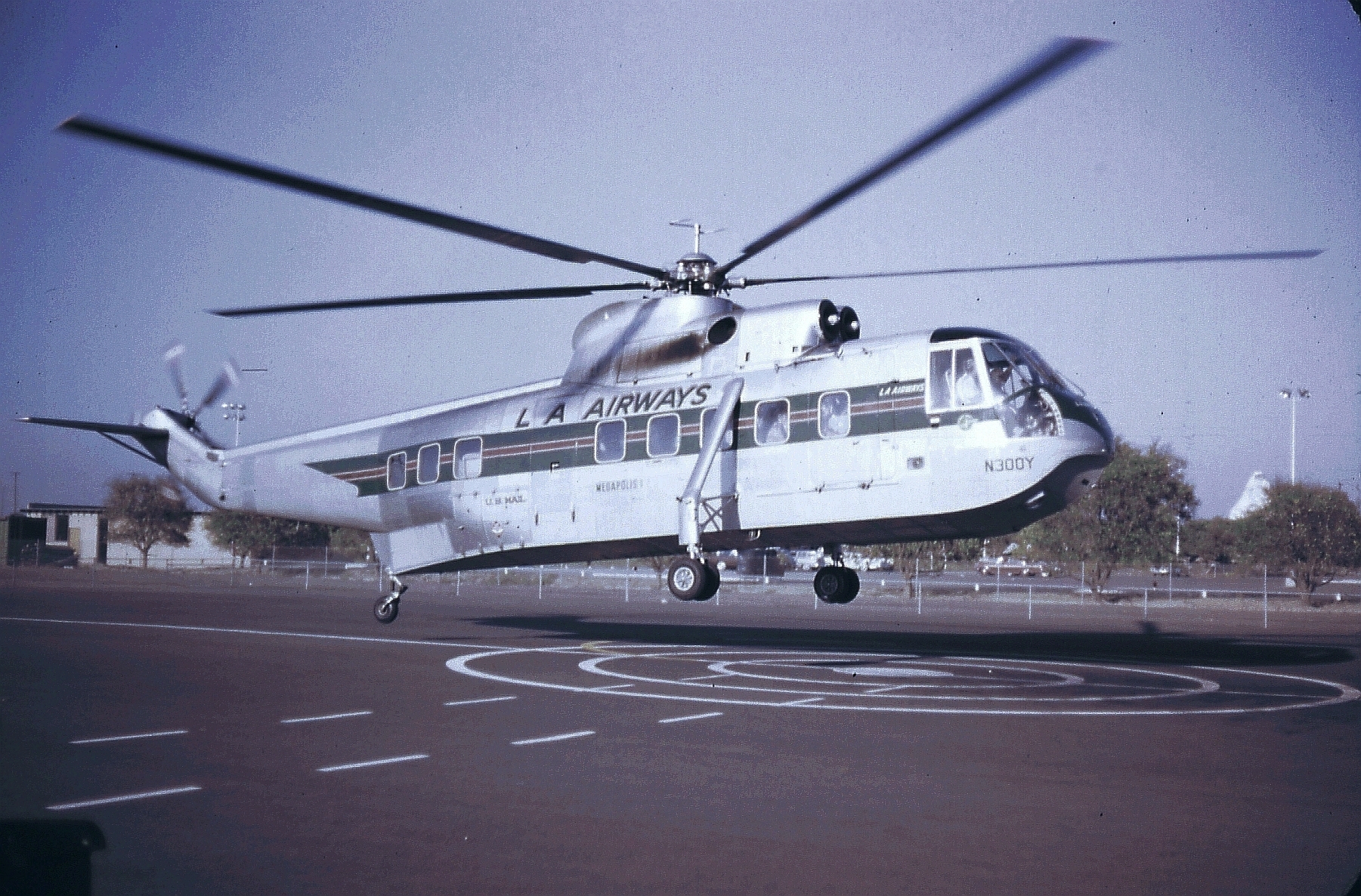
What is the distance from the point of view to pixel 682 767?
1063cm

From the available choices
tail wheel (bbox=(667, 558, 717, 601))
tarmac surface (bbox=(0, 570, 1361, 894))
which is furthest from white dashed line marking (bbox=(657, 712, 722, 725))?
tail wheel (bbox=(667, 558, 717, 601))

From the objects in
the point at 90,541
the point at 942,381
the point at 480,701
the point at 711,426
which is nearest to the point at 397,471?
the point at 711,426

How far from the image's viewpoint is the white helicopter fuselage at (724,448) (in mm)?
17438

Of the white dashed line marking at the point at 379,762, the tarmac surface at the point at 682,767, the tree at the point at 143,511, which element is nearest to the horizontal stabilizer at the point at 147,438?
the tarmac surface at the point at 682,767

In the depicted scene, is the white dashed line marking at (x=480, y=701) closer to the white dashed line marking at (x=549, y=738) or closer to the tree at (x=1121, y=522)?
the white dashed line marking at (x=549, y=738)

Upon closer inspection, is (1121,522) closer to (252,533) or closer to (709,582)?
(709,582)

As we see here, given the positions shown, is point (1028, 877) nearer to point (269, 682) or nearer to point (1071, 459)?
point (1071, 459)

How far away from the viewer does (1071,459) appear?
16.8 meters

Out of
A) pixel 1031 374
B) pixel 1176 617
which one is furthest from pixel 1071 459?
pixel 1176 617

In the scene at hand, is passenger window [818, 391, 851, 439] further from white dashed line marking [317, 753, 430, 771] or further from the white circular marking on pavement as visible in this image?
white dashed line marking [317, 753, 430, 771]

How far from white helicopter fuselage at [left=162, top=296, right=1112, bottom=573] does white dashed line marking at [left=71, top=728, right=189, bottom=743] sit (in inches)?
362

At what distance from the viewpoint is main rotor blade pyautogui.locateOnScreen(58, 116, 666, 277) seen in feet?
33.6

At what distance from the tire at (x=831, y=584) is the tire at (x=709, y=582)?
254cm

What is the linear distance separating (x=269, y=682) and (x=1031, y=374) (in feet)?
40.8
